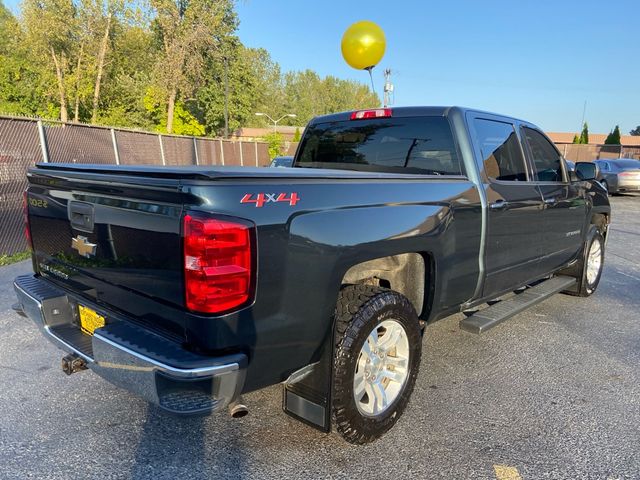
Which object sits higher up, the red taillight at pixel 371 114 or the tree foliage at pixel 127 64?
the tree foliage at pixel 127 64

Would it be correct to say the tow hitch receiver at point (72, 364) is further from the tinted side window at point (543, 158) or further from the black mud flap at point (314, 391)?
the tinted side window at point (543, 158)

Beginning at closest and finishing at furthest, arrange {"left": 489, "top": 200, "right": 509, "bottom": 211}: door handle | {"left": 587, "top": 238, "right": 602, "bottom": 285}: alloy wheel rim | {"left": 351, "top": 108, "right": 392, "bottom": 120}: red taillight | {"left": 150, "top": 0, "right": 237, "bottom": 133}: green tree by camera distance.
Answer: {"left": 489, "top": 200, "right": 509, "bottom": 211}: door handle, {"left": 351, "top": 108, "right": 392, "bottom": 120}: red taillight, {"left": 587, "top": 238, "right": 602, "bottom": 285}: alloy wheel rim, {"left": 150, "top": 0, "right": 237, "bottom": 133}: green tree

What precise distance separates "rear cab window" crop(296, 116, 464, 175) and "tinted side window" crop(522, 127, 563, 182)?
1.24m

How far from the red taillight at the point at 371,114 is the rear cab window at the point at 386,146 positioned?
34 millimetres

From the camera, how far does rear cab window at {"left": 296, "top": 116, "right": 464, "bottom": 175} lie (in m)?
3.44

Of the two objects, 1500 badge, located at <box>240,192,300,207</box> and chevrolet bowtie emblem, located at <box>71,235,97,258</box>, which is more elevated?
1500 badge, located at <box>240,192,300,207</box>

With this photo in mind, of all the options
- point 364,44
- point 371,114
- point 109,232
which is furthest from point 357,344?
point 364,44

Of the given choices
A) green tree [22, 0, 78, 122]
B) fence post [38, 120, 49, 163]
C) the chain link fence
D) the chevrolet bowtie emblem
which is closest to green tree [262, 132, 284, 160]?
green tree [22, 0, 78, 122]

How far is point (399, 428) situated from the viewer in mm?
2816

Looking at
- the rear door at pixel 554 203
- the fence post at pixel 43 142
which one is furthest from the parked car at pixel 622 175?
the fence post at pixel 43 142

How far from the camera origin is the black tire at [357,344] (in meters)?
2.39

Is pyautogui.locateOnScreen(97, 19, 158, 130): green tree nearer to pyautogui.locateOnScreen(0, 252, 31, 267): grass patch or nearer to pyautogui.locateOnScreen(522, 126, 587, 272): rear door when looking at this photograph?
pyautogui.locateOnScreen(0, 252, 31, 267): grass patch

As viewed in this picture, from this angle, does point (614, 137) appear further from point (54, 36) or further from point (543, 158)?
point (54, 36)

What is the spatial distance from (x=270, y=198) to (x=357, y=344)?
3.10 ft
